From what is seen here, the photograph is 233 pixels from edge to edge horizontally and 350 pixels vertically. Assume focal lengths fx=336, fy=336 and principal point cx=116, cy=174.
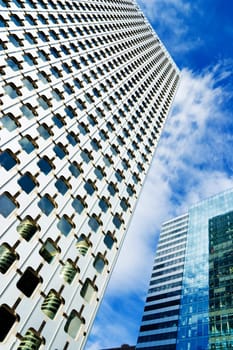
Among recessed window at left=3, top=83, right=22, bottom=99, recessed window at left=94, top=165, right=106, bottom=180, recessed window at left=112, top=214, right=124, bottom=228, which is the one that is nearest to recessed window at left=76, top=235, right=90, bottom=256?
recessed window at left=112, top=214, right=124, bottom=228

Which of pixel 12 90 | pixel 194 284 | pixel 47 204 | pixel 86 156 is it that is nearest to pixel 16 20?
pixel 12 90

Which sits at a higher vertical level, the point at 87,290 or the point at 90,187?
the point at 90,187

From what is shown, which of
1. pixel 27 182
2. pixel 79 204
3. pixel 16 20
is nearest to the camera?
pixel 27 182

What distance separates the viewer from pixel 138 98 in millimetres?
44969

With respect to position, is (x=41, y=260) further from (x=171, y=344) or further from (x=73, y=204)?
(x=171, y=344)

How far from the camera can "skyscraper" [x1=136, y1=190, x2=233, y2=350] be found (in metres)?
64.1

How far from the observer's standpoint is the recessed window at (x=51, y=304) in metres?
17.5

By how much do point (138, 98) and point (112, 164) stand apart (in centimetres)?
1783

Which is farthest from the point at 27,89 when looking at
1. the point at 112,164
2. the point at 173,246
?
the point at 173,246

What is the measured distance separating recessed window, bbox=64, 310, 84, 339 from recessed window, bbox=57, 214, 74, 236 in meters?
4.70

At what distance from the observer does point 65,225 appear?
69.9 ft

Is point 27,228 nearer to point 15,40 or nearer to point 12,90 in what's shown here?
point 12,90

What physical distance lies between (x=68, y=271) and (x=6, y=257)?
4758 mm

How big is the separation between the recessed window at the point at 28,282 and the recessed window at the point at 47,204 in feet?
12.4
